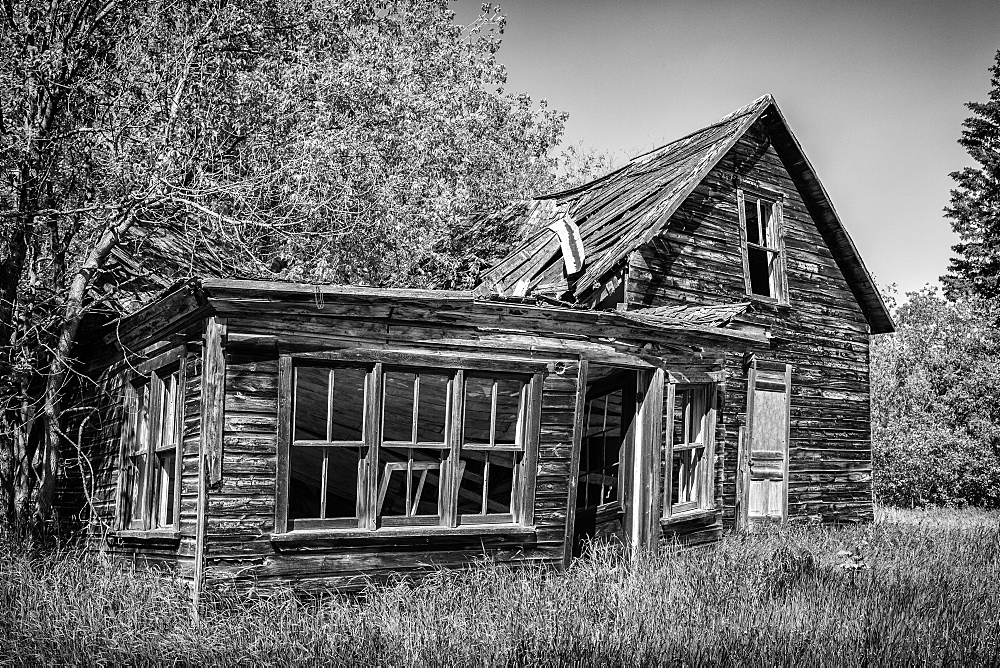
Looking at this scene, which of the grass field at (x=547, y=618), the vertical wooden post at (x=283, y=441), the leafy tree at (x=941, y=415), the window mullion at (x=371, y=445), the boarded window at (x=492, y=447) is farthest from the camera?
the leafy tree at (x=941, y=415)

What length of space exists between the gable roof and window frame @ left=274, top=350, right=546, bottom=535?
3874mm

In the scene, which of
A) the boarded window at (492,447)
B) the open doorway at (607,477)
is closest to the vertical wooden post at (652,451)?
the open doorway at (607,477)

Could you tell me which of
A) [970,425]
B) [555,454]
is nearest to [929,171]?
[970,425]

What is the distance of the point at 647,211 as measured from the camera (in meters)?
14.7

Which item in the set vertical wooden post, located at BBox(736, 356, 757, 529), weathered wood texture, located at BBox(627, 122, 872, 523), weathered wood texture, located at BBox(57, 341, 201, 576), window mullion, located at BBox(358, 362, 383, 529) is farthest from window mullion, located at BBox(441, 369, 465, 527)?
vertical wooden post, located at BBox(736, 356, 757, 529)

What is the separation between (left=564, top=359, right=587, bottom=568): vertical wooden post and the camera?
33.6 ft

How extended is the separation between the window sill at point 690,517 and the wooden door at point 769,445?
329 centimetres

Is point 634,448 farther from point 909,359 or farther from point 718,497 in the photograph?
point 909,359

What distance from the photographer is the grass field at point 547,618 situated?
7168mm

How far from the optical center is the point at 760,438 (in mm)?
15891

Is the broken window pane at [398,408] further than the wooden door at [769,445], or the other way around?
the wooden door at [769,445]

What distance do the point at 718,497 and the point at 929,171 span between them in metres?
21.4

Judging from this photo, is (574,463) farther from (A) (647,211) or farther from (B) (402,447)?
(A) (647,211)

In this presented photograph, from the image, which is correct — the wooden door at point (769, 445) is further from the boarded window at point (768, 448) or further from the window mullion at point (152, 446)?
the window mullion at point (152, 446)
